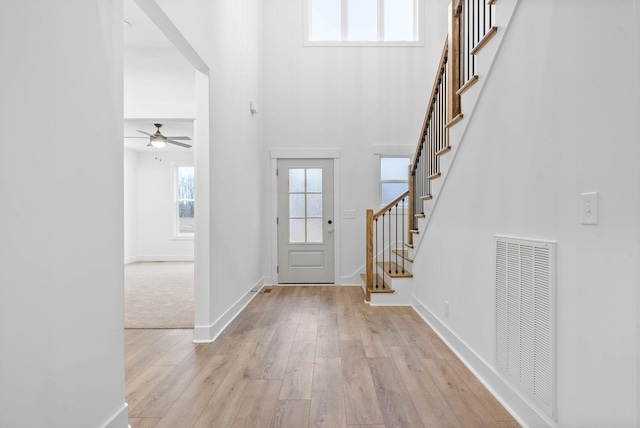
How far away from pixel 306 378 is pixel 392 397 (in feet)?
1.89

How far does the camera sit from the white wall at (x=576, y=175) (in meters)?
1.29

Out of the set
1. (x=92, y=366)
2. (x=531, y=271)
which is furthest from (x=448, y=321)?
(x=92, y=366)

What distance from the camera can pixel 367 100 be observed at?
5887mm

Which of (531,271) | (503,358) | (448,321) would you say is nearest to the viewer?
(531,271)

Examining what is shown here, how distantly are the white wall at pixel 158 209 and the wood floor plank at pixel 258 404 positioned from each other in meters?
7.09

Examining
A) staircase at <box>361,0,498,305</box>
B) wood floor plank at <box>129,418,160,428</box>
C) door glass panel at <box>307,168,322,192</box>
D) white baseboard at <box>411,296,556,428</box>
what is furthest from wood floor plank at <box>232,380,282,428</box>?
door glass panel at <box>307,168,322,192</box>

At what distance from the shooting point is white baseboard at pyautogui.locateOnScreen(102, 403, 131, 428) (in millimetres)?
1710

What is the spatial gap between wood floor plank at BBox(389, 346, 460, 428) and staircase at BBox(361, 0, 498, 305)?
1473mm

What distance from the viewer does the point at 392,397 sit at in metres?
2.19

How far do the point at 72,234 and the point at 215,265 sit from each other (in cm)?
194

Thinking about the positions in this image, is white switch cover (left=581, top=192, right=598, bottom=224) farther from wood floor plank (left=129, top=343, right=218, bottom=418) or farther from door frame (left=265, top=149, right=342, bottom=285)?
door frame (left=265, top=149, right=342, bottom=285)

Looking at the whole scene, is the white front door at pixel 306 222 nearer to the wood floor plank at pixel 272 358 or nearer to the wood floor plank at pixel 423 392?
the wood floor plank at pixel 272 358

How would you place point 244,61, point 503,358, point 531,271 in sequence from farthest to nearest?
point 244,61 < point 503,358 < point 531,271

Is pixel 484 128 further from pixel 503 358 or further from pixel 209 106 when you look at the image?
pixel 209 106
